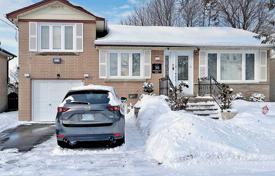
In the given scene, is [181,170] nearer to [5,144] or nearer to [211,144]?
[211,144]

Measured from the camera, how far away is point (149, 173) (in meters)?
6.67

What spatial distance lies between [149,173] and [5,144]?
596 centimetres

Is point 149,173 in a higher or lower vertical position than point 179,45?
lower

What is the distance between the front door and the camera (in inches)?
757

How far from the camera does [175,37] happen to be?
19.8m

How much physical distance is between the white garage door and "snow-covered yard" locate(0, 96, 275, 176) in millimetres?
8369

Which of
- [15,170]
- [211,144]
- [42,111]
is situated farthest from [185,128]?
[42,111]

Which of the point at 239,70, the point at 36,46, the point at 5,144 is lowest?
the point at 5,144

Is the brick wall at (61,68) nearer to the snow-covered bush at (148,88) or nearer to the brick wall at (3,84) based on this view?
the snow-covered bush at (148,88)

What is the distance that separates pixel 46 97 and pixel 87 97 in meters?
10.0

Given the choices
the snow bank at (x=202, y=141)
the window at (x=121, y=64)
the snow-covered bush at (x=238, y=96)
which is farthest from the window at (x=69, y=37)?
the snow-covered bush at (x=238, y=96)

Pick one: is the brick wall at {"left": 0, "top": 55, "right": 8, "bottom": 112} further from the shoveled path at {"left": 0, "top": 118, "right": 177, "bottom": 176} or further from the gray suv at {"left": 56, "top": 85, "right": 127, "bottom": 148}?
the gray suv at {"left": 56, "top": 85, "right": 127, "bottom": 148}

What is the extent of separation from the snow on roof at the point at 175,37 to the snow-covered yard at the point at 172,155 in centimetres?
870

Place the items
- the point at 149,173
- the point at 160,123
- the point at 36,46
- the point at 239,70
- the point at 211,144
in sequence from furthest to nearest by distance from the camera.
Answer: the point at 239,70 → the point at 36,46 → the point at 160,123 → the point at 211,144 → the point at 149,173
